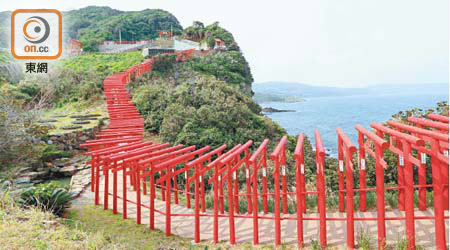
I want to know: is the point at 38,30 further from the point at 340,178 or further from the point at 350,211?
the point at 350,211

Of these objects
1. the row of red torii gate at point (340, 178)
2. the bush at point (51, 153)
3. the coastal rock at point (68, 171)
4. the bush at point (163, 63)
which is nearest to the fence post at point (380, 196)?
the row of red torii gate at point (340, 178)

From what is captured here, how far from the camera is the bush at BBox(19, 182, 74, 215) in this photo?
6.03 metres

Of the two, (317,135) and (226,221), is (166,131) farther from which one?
(317,135)

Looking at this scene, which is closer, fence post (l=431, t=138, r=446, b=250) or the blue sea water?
fence post (l=431, t=138, r=446, b=250)

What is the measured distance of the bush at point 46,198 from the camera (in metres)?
6.03

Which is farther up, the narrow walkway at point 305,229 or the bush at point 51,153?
the bush at point 51,153

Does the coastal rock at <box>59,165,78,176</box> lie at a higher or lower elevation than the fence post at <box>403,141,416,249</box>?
lower

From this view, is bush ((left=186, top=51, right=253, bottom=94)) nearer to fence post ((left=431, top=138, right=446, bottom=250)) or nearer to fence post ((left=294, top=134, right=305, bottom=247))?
fence post ((left=294, top=134, right=305, bottom=247))

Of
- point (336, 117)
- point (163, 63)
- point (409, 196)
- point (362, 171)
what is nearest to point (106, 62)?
point (163, 63)

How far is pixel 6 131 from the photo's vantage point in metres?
8.68

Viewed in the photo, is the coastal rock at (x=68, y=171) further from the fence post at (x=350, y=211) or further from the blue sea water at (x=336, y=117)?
the blue sea water at (x=336, y=117)

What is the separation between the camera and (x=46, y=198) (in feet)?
20.1

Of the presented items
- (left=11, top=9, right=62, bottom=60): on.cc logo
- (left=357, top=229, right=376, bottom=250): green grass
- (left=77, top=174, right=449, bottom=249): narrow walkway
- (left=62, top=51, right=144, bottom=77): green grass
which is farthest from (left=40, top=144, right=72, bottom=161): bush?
(left=62, top=51, right=144, bottom=77): green grass

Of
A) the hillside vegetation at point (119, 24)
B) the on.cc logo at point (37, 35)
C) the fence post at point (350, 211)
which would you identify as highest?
the hillside vegetation at point (119, 24)
